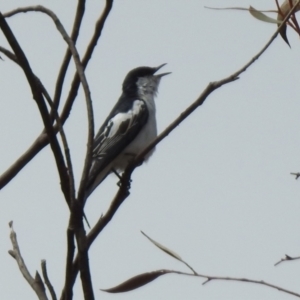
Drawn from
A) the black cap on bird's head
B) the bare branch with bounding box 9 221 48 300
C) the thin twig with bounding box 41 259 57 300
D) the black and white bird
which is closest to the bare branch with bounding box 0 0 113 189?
the bare branch with bounding box 9 221 48 300

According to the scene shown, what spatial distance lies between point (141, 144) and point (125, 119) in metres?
0.31

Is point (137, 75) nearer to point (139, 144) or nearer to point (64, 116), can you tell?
point (139, 144)

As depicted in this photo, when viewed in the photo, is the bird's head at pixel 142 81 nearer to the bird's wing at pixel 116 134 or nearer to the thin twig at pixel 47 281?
the bird's wing at pixel 116 134

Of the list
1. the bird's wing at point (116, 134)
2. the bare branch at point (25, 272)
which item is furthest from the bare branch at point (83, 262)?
the bird's wing at point (116, 134)

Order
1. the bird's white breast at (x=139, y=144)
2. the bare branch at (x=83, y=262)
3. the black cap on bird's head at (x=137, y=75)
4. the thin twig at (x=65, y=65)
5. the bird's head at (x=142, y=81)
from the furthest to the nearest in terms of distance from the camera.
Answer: the black cap on bird's head at (x=137, y=75) < the bird's head at (x=142, y=81) < the bird's white breast at (x=139, y=144) < the thin twig at (x=65, y=65) < the bare branch at (x=83, y=262)

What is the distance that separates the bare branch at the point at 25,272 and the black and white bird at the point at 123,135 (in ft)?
9.82

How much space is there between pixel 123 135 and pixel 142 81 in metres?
1.32

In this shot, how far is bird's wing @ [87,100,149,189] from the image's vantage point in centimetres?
564

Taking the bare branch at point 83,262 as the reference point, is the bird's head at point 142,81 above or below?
above

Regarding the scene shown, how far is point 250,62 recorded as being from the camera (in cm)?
187

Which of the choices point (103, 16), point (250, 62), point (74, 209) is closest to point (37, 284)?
point (74, 209)

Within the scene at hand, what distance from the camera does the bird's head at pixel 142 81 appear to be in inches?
273

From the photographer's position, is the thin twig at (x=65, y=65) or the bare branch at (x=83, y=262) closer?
the bare branch at (x=83, y=262)

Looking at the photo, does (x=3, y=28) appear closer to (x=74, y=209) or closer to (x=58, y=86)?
(x=74, y=209)
